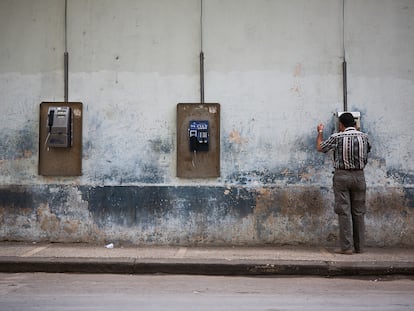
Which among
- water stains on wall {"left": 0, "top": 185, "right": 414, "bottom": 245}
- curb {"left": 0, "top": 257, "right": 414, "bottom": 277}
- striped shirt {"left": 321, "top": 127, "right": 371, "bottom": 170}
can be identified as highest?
striped shirt {"left": 321, "top": 127, "right": 371, "bottom": 170}

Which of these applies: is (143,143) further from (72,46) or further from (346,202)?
(346,202)

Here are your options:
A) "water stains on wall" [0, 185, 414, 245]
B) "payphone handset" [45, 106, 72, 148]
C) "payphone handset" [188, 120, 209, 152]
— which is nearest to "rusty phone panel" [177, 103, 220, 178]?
"payphone handset" [188, 120, 209, 152]

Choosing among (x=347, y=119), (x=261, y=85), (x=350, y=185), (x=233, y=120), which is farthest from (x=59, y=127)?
(x=350, y=185)

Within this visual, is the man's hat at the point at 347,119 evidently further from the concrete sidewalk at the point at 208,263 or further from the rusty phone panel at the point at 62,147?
the rusty phone panel at the point at 62,147

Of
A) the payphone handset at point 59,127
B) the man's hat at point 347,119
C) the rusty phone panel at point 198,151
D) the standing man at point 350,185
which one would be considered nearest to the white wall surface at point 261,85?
the rusty phone panel at point 198,151

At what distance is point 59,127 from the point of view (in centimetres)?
902

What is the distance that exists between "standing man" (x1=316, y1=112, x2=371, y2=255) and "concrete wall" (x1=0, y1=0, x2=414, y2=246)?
67 centimetres

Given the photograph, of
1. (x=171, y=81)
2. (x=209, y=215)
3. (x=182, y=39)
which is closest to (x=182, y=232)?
(x=209, y=215)

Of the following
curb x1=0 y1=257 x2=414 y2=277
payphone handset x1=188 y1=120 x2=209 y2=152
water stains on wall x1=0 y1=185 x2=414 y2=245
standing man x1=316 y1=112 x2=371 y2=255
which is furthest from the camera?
water stains on wall x1=0 y1=185 x2=414 y2=245

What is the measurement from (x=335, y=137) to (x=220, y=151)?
1.71m

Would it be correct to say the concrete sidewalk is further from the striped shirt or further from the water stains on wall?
the striped shirt

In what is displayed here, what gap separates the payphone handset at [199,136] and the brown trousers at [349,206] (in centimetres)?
194

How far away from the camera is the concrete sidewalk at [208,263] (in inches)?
300

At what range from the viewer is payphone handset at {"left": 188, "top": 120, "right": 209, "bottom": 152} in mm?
8961
